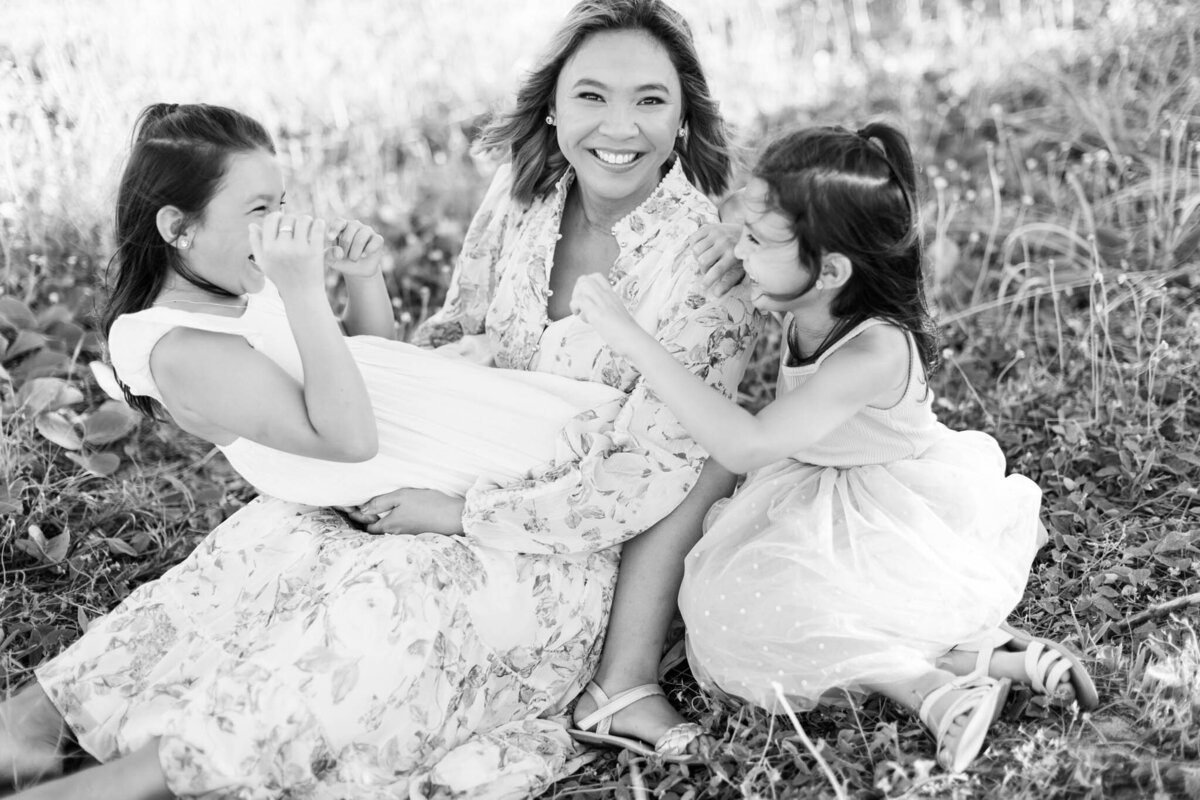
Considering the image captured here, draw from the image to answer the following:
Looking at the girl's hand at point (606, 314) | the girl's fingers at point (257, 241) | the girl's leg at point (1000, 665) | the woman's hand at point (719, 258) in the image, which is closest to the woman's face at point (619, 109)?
the woman's hand at point (719, 258)

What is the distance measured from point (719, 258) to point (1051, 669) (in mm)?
1035

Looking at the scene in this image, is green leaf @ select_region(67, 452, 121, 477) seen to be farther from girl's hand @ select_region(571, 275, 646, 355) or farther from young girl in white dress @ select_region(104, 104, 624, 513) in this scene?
girl's hand @ select_region(571, 275, 646, 355)

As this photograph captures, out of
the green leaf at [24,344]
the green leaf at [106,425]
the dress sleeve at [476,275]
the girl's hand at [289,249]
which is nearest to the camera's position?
the girl's hand at [289,249]

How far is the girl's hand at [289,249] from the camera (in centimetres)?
212

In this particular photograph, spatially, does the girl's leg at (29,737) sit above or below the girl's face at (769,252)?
below

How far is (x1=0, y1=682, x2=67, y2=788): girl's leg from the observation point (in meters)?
2.19

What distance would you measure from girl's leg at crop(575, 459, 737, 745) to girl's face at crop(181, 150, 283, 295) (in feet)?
3.37

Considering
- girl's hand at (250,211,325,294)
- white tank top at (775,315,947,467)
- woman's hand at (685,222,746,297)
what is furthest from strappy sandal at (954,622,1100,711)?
girl's hand at (250,211,325,294)

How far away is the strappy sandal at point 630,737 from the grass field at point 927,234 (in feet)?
0.14

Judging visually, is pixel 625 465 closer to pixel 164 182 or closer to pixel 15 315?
pixel 164 182

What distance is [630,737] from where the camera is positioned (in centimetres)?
237

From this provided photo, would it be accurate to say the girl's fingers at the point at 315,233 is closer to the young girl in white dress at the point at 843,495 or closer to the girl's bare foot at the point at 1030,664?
the young girl in white dress at the point at 843,495

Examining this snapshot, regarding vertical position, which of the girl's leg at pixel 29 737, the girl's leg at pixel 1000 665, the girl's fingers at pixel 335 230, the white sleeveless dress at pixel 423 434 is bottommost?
the girl's leg at pixel 1000 665

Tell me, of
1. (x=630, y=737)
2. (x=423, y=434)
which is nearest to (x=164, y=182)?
(x=423, y=434)
